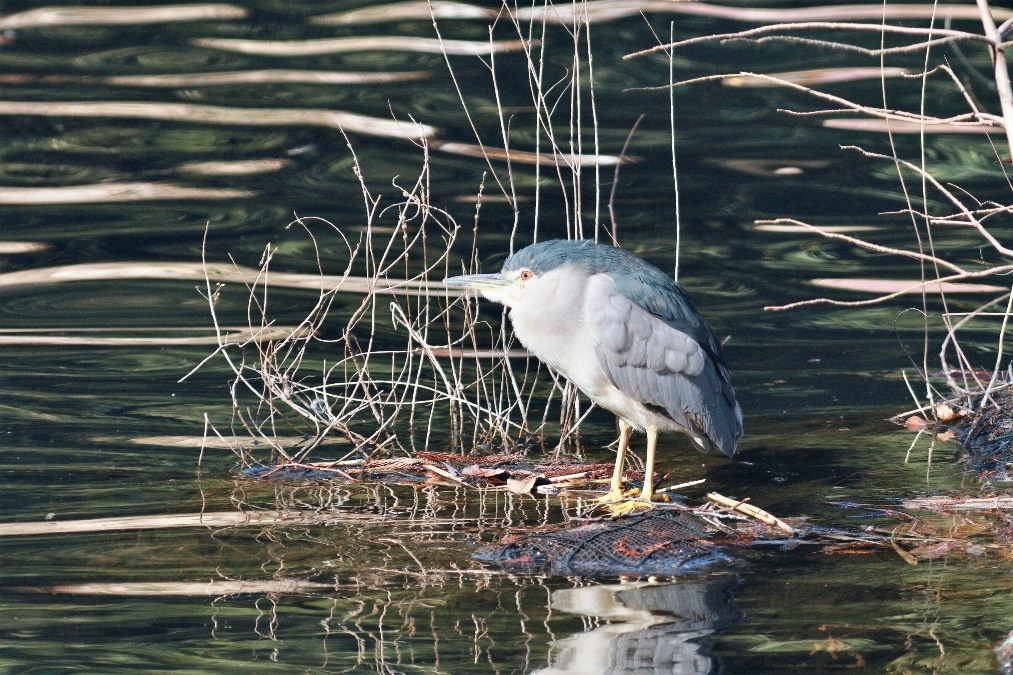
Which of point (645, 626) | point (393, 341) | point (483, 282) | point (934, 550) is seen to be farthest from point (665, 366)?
point (393, 341)

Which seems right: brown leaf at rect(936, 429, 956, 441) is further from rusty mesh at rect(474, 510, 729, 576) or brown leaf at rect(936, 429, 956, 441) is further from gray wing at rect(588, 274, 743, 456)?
rusty mesh at rect(474, 510, 729, 576)

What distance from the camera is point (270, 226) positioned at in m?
11.2

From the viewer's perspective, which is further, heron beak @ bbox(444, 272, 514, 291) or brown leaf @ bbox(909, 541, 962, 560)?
heron beak @ bbox(444, 272, 514, 291)

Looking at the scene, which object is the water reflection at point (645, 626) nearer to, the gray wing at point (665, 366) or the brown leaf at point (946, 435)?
the gray wing at point (665, 366)

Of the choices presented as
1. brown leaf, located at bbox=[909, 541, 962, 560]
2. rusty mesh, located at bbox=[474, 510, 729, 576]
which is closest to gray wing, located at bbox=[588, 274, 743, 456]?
rusty mesh, located at bbox=[474, 510, 729, 576]

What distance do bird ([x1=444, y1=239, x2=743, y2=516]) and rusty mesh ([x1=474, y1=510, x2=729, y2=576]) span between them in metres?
0.30

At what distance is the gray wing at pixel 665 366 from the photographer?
5914 mm

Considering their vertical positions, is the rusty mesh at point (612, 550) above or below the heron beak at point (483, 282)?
below

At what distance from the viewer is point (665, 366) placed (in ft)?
19.9

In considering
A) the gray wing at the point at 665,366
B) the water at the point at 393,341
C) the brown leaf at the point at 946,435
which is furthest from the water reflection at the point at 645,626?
the brown leaf at the point at 946,435

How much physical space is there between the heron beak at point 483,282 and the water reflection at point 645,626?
4.81 feet

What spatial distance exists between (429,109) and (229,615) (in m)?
9.05

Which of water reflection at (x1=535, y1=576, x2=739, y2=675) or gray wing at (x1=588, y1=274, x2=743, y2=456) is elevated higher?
gray wing at (x1=588, y1=274, x2=743, y2=456)

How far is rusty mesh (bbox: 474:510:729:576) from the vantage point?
17.6 feet
